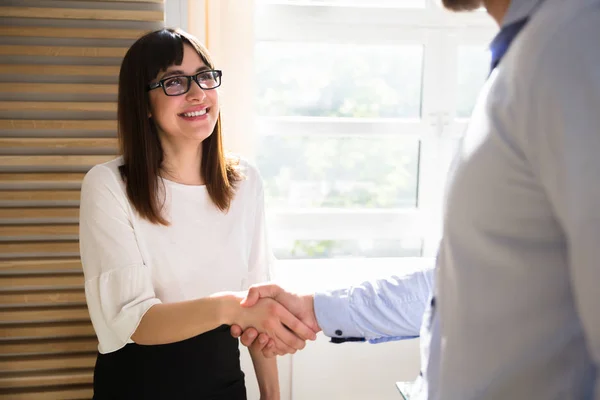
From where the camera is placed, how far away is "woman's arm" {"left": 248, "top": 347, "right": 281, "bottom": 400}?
206cm

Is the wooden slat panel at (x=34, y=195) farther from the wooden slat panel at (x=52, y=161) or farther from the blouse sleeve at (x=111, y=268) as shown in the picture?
the blouse sleeve at (x=111, y=268)

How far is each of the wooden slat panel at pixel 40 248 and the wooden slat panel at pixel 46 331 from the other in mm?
274

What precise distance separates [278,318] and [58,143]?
1.09 m

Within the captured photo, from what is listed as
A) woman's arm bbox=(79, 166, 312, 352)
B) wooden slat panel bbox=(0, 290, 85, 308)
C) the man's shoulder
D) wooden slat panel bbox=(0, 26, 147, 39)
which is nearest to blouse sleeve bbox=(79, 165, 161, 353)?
woman's arm bbox=(79, 166, 312, 352)

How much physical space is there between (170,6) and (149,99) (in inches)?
24.1

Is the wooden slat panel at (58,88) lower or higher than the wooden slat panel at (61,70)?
lower

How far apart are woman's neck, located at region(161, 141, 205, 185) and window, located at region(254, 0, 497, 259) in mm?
918

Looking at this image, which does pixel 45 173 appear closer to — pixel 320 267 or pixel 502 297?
pixel 320 267

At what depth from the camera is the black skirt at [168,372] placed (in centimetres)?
182

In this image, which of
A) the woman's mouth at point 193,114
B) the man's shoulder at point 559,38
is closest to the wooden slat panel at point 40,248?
the woman's mouth at point 193,114

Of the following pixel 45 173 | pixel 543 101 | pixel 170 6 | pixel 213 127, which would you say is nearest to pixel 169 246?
pixel 213 127

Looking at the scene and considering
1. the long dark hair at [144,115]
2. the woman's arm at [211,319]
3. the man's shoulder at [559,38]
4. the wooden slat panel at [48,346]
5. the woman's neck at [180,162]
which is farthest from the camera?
the wooden slat panel at [48,346]

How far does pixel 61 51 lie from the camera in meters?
2.28

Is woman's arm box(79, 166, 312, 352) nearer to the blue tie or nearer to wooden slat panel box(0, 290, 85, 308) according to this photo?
wooden slat panel box(0, 290, 85, 308)
